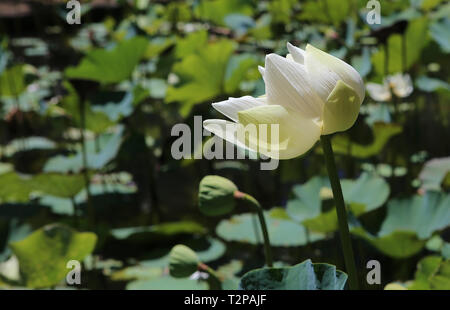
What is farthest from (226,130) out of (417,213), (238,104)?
(417,213)

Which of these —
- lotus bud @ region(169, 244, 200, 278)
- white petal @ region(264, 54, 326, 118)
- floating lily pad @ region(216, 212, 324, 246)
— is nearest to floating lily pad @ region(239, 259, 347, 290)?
white petal @ region(264, 54, 326, 118)

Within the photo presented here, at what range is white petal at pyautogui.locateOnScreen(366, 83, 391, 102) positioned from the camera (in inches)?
62.1

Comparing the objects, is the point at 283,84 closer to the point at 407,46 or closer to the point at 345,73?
the point at 345,73

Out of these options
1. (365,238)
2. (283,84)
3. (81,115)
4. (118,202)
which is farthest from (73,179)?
(283,84)

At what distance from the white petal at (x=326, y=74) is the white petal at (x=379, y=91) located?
1.08 metres

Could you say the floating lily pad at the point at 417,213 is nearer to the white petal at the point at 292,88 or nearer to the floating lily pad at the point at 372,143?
the floating lily pad at the point at 372,143

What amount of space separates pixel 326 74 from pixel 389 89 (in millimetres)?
1097

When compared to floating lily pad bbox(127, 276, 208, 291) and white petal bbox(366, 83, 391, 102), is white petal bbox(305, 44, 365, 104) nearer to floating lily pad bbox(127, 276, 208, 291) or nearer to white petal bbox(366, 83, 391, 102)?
floating lily pad bbox(127, 276, 208, 291)

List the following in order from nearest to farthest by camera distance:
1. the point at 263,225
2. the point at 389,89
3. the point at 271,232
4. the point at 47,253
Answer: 1. the point at 263,225
2. the point at 47,253
3. the point at 271,232
4. the point at 389,89

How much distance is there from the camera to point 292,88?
0.52 meters

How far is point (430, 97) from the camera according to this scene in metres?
2.17

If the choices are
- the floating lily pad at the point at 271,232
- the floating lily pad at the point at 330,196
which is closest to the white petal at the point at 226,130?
the floating lily pad at the point at 330,196

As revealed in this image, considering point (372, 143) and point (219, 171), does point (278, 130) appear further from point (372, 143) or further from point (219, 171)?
point (219, 171)
